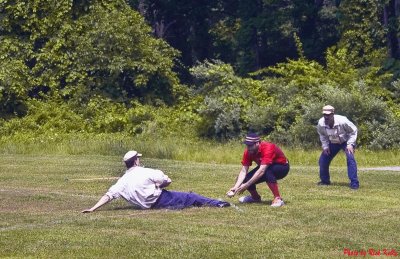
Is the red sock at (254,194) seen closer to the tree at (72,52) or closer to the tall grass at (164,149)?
the tall grass at (164,149)

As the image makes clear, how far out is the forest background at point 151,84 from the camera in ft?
116

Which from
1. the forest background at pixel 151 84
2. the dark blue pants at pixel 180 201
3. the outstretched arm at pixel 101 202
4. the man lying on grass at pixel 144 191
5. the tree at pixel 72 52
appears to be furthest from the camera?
the tree at pixel 72 52

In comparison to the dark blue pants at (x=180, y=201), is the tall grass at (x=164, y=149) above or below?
below

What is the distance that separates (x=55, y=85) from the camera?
128 ft

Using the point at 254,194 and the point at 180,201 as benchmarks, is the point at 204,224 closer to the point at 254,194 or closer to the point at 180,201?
the point at 180,201

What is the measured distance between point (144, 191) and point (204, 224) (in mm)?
1755

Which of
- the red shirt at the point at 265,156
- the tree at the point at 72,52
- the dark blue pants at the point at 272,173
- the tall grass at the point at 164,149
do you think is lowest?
the tall grass at the point at 164,149

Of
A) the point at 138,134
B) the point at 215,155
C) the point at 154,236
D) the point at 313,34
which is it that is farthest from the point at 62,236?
the point at 313,34

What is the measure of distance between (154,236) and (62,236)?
3.97ft

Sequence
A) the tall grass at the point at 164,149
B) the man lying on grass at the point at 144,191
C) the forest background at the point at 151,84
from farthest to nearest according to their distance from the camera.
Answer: the forest background at the point at 151,84, the tall grass at the point at 164,149, the man lying on grass at the point at 144,191

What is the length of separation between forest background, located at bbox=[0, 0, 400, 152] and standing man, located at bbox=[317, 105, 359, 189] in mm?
13411

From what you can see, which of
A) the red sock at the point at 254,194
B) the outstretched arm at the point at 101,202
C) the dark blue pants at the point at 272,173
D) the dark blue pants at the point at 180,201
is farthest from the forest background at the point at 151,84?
the outstretched arm at the point at 101,202

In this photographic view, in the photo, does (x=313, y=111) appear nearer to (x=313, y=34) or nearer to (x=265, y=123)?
(x=265, y=123)

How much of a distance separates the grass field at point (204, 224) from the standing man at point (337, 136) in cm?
51
